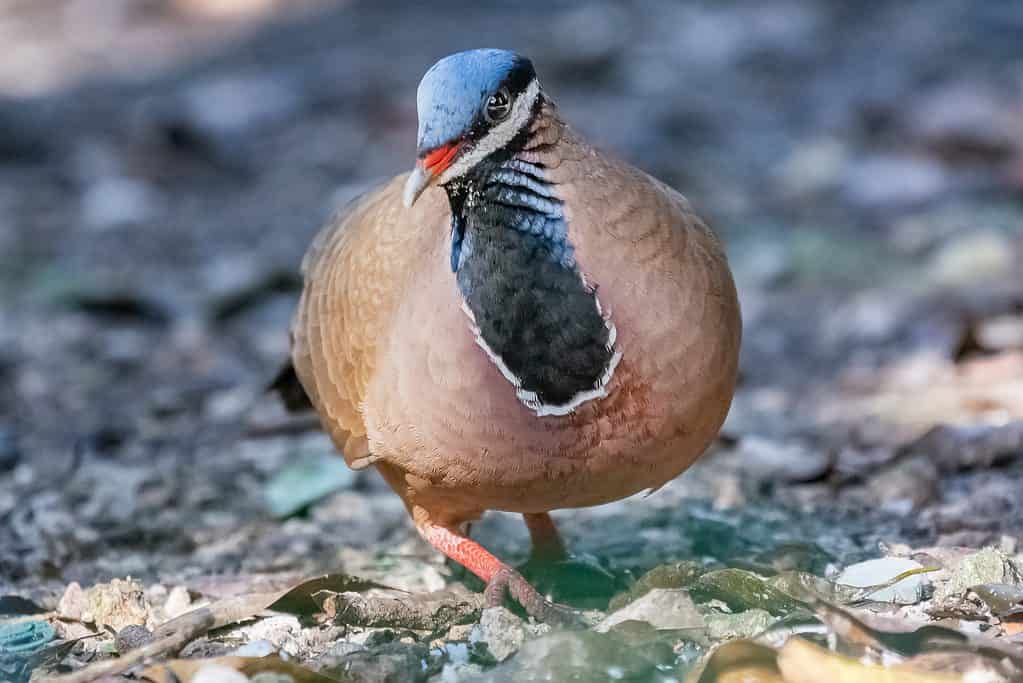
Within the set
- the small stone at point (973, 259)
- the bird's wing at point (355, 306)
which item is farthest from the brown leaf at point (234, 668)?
the small stone at point (973, 259)

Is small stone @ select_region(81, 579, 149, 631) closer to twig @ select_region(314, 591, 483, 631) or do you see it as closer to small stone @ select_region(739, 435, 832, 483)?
twig @ select_region(314, 591, 483, 631)

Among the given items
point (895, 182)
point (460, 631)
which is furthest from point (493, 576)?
point (895, 182)

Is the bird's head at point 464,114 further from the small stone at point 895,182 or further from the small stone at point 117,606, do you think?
the small stone at point 895,182

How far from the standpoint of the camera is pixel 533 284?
148 inches

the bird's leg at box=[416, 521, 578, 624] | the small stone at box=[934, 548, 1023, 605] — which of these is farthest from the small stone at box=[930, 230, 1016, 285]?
the bird's leg at box=[416, 521, 578, 624]

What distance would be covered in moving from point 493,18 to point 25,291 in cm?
471

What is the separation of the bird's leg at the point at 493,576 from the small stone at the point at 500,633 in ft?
0.63

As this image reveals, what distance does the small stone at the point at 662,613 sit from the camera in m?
3.74

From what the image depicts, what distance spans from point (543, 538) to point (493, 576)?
501 millimetres

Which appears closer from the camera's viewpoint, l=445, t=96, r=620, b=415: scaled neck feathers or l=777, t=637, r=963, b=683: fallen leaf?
l=777, t=637, r=963, b=683: fallen leaf

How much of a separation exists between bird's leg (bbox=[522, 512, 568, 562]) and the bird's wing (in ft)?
2.21

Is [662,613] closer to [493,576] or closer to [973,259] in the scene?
[493,576]

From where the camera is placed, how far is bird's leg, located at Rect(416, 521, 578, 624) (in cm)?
411

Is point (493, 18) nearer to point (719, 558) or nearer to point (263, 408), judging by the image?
point (263, 408)
